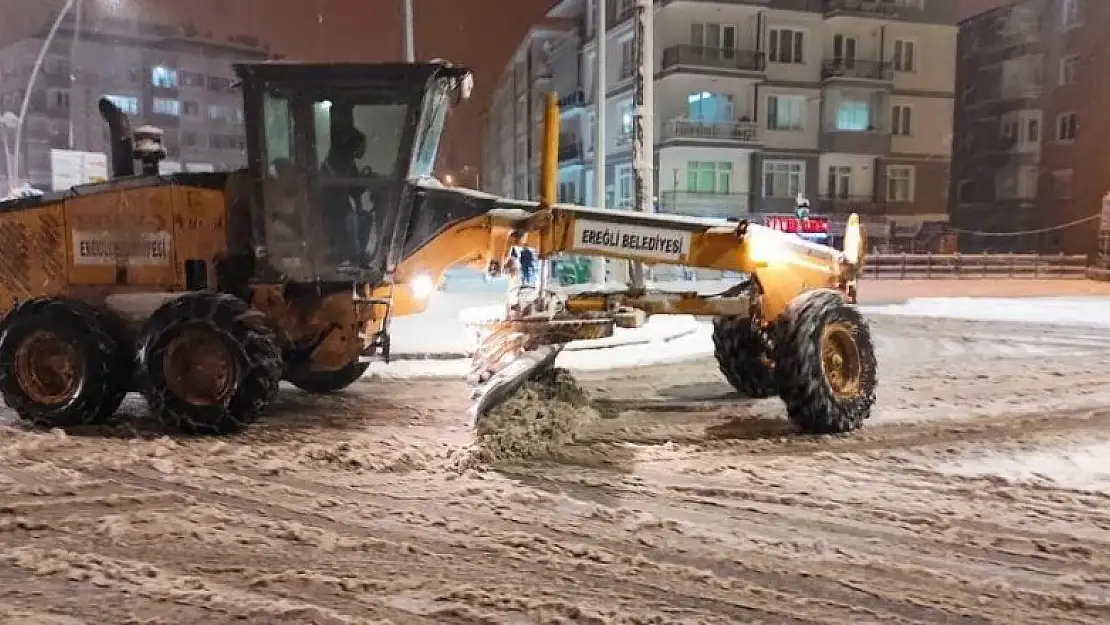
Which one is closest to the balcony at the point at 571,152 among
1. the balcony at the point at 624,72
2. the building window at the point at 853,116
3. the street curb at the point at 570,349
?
the balcony at the point at 624,72

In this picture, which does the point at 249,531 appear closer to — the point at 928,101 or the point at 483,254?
the point at 483,254

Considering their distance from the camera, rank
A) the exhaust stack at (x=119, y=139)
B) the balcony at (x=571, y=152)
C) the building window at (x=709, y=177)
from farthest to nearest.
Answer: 1. the balcony at (x=571, y=152)
2. the building window at (x=709, y=177)
3. the exhaust stack at (x=119, y=139)

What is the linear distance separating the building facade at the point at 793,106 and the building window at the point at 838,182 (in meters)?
0.06

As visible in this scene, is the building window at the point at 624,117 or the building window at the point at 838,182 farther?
the building window at the point at 838,182

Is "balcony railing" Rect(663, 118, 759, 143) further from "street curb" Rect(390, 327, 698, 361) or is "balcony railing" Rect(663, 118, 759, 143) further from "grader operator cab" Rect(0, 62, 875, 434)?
"grader operator cab" Rect(0, 62, 875, 434)

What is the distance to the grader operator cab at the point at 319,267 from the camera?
790 cm

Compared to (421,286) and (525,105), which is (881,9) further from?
(421,286)

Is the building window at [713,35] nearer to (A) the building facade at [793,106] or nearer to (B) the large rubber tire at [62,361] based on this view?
(A) the building facade at [793,106]

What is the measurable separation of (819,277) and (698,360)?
4.42 m

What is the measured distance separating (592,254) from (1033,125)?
45426 millimetres

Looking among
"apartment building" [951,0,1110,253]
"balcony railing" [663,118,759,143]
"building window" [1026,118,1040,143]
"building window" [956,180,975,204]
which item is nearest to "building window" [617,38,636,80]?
"balcony railing" [663,118,759,143]

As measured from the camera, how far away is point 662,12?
38.5 metres

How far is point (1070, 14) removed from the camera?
1708 inches

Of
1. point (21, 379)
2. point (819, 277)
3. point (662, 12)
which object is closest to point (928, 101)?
point (662, 12)
